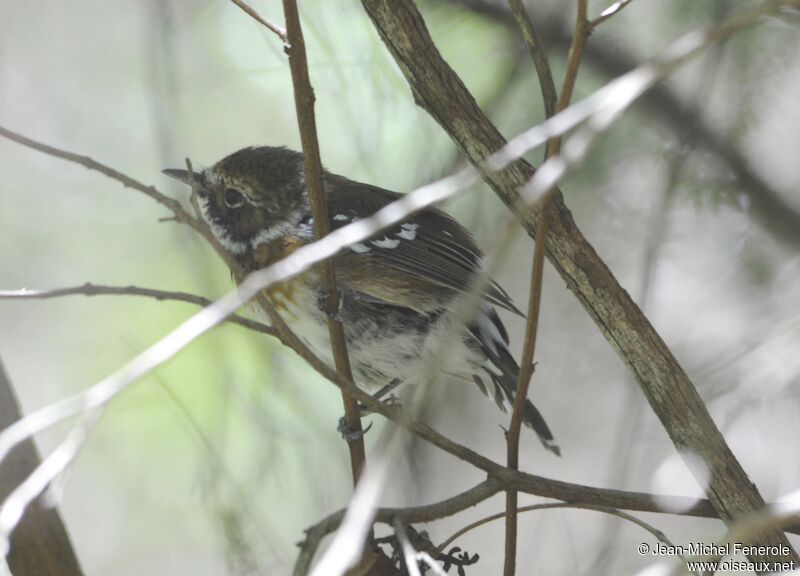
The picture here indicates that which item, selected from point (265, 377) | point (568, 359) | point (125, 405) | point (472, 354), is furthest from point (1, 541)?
point (568, 359)

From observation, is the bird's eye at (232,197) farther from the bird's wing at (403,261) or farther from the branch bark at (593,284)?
the branch bark at (593,284)

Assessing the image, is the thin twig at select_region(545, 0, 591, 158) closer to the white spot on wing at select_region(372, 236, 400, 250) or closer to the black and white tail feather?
the white spot on wing at select_region(372, 236, 400, 250)

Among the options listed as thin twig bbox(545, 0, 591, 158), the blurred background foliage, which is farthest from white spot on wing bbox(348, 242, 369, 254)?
thin twig bbox(545, 0, 591, 158)

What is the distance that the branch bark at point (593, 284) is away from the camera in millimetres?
2455

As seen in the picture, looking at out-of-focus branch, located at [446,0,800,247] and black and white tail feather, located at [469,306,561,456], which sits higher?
out-of-focus branch, located at [446,0,800,247]

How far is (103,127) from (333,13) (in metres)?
1.96

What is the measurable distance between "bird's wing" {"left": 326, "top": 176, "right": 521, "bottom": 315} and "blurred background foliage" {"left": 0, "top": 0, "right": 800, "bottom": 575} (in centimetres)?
18

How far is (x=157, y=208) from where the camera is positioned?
18.2ft

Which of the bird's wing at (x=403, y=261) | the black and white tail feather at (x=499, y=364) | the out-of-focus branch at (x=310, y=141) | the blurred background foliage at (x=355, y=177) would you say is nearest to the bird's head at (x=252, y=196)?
the bird's wing at (x=403, y=261)

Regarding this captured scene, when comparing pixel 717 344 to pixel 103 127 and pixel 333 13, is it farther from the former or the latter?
pixel 103 127

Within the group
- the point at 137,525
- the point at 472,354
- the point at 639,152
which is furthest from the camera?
the point at 137,525

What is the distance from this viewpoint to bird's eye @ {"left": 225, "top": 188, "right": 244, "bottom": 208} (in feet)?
13.7

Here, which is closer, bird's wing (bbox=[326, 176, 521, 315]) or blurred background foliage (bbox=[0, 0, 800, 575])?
bird's wing (bbox=[326, 176, 521, 315])

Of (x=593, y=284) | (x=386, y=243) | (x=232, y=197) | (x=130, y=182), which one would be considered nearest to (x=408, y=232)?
(x=386, y=243)
